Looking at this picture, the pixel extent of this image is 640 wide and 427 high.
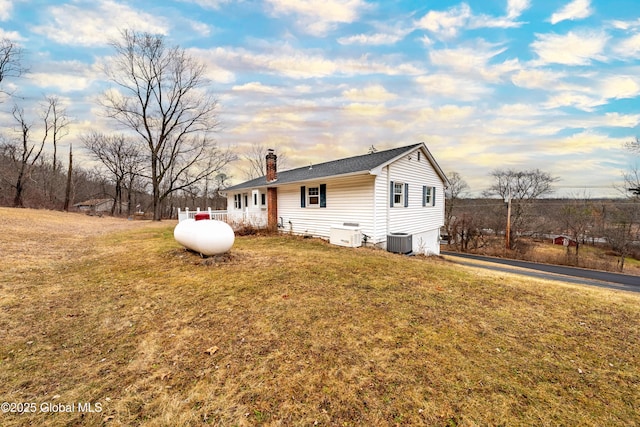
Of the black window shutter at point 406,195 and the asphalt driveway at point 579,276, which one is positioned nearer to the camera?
the asphalt driveway at point 579,276

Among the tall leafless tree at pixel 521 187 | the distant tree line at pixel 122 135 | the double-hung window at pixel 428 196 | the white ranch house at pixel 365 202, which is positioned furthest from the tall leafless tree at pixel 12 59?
the tall leafless tree at pixel 521 187

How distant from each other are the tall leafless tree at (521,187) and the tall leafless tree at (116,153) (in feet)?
149

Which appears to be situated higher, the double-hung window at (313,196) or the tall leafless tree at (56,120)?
the tall leafless tree at (56,120)

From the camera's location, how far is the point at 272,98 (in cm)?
1641

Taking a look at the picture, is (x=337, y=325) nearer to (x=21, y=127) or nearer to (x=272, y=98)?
(x=272, y=98)

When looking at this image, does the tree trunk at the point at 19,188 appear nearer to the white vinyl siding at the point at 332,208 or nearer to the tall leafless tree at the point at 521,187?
the white vinyl siding at the point at 332,208

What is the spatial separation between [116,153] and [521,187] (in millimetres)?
52663

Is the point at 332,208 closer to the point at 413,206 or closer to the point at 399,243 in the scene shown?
the point at 399,243

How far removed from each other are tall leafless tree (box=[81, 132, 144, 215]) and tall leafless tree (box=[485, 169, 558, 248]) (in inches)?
1791

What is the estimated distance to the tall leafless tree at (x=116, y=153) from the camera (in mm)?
30484

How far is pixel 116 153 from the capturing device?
31.6 m

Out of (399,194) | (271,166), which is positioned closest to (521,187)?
(399,194)

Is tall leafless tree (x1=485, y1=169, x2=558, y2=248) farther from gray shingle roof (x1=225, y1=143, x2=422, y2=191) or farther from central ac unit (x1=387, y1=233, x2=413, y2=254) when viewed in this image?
central ac unit (x1=387, y1=233, x2=413, y2=254)

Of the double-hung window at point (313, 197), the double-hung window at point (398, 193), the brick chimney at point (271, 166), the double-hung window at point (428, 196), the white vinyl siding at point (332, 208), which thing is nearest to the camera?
the white vinyl siding at point (332, 208)
